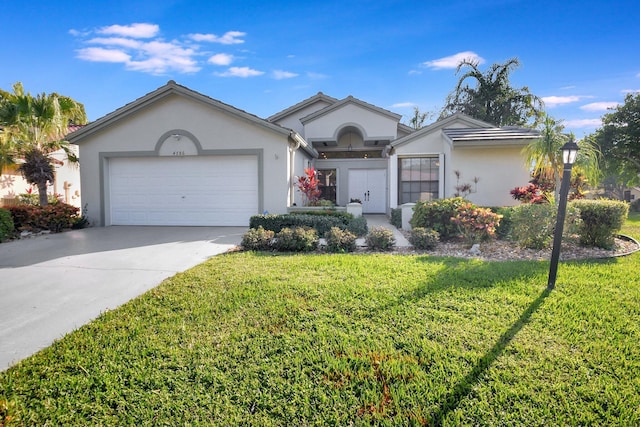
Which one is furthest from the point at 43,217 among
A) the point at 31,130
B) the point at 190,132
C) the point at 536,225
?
the point at 536,225

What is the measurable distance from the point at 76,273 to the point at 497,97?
31.6m

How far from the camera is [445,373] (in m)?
3.09

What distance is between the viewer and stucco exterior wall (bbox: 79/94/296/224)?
1237cm

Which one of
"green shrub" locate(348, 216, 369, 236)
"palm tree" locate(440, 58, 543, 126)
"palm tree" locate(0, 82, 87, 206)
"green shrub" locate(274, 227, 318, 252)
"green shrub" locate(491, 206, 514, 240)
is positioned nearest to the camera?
"green shrub" locate(274, 227, 318, 252)

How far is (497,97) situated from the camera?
28.0 meters

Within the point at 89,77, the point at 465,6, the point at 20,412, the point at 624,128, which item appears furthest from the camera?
the point at 624,128

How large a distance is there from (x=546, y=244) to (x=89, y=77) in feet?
60.3

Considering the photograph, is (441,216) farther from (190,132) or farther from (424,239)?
(190,132)

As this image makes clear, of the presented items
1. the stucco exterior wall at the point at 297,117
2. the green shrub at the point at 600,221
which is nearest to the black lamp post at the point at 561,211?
the green shrub at the point at 600,221

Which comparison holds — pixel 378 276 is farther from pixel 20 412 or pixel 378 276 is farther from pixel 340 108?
pixel 340 108

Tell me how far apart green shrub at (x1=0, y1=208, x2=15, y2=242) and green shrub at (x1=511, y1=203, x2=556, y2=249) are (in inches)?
576

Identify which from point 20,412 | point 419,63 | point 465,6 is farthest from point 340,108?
point 20,412

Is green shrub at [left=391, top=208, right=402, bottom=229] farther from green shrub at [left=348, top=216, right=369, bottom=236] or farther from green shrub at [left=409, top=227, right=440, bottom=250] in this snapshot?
green shrub at [left=409, top=227, right=440, bottom=250]

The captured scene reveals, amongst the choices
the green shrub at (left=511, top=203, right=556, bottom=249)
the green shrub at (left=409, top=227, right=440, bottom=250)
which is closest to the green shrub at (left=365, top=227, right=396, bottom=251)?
the green shrub at (left=409, top=227, right=440, bottom=250)
